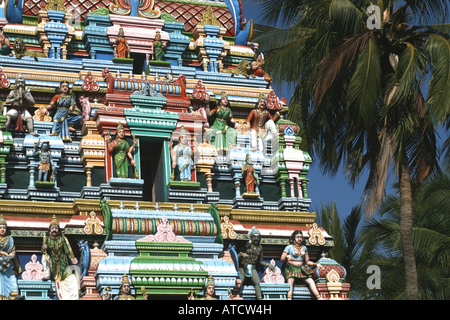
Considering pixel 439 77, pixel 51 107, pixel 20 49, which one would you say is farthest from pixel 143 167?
pixel 439 77

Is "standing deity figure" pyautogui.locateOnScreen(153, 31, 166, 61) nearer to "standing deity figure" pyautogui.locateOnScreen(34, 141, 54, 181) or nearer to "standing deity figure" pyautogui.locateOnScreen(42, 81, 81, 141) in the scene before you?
"standing deity figure" pyautogui.locateOnScreen(42, 81, 81, 141)

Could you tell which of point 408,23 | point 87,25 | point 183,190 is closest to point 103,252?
point 183,190

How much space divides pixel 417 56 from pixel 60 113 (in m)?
8.97

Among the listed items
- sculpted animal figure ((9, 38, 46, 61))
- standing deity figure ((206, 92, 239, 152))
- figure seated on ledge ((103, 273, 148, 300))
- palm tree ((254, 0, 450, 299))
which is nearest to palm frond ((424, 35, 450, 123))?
palm tree ((254, 0, 450, 299))

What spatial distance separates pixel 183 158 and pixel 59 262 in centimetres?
421

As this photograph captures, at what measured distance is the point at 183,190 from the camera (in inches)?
1105

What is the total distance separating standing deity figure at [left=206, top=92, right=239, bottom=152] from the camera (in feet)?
97.9

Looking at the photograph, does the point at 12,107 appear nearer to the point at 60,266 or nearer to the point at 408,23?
the point at 60,266

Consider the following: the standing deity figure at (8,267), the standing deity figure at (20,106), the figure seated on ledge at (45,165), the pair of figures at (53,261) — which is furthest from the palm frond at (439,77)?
the standing deity figure at (8,267)

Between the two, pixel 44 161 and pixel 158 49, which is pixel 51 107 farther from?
pixel 158 49

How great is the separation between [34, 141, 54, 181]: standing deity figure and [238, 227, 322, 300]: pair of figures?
484cm

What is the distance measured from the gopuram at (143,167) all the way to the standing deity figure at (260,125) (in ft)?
0.13

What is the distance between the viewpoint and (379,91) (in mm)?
29984

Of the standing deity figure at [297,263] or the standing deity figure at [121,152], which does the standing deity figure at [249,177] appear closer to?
the standing deity figure at [297,263]
